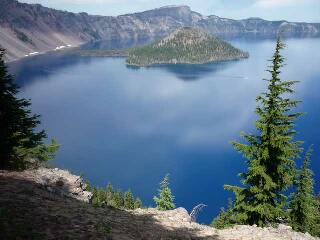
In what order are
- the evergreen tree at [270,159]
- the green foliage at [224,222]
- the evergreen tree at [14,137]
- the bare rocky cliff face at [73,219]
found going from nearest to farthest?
the bare rocky cliff face at [73,219]
the evergreen tree at [14,137]
the evergreen tree at [270,159]
the green foliage at [224,222]

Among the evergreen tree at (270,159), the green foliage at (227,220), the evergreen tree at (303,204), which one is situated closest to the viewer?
the evergreen tree at (270,159)

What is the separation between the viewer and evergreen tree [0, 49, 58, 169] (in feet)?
88.5

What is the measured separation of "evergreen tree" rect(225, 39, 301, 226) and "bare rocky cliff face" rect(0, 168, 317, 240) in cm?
251

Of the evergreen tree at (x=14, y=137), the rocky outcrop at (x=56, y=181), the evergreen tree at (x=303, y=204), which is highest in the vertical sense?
the evergreen tree at (x=14, y=137)

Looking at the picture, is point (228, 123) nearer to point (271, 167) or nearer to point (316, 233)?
point (316, 233)

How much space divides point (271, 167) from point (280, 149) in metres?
1.86

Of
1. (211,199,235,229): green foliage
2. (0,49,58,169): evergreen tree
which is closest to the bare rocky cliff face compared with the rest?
(0,49,58,169): evergreen tree

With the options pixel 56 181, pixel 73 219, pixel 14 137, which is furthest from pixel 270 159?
pixel 14 137

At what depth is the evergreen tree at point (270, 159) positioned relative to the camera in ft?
96.5

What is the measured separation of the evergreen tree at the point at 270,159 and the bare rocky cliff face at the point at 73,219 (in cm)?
251

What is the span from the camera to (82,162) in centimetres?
13675

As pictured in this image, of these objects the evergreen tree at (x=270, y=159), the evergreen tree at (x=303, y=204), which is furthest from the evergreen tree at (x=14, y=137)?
the evergreen tree at (x=303, y=204)

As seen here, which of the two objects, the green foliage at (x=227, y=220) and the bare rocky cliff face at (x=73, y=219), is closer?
the bare rocky cliff face at (x=73, y=219)

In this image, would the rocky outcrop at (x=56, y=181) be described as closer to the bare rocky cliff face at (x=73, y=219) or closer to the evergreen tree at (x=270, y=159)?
the bare rocky cliff face at (x=73, y=219)
